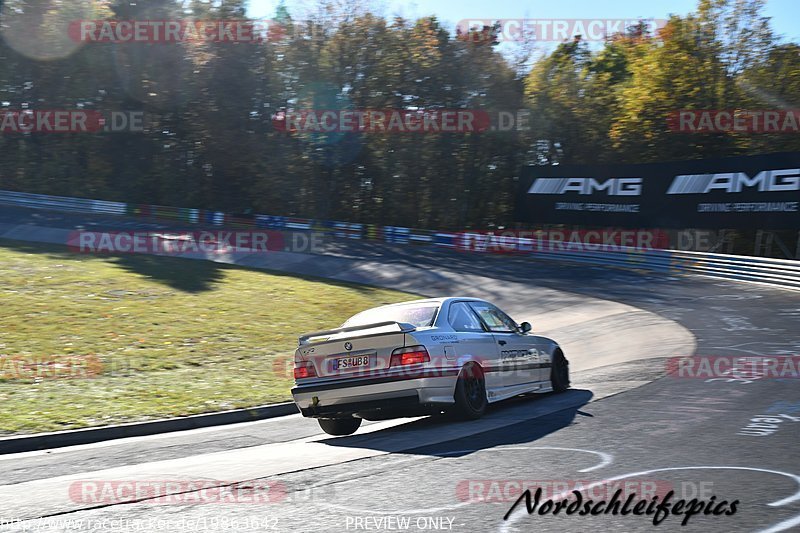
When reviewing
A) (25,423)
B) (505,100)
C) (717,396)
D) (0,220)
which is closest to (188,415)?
(25,423)

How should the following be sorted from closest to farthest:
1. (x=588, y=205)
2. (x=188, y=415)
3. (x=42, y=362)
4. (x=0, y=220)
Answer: (x=188, y=415) < (x=42, y=362) < (x=588, y=205) < (x=0, y=220)

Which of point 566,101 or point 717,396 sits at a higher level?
point 566,101

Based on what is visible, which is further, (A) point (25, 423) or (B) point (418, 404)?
(A) point (25, 423)

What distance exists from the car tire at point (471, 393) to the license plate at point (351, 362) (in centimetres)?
104

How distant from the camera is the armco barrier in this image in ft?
84.6

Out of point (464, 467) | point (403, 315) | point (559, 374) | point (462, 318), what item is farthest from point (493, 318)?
point (464, 467)

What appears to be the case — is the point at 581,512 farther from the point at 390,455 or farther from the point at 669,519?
the point at 390,455

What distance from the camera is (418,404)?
873 cm

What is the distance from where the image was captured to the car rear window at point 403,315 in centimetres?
948

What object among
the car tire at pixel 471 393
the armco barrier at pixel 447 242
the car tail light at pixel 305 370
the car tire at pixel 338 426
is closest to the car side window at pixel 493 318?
the car tire at pixel 471 393

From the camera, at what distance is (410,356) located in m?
8.77

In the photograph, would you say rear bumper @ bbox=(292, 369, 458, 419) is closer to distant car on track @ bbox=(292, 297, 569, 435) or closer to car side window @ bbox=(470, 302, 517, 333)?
distant car on track @ bbox=(292, 297, 569, 435)

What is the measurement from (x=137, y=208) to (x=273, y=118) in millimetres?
9429

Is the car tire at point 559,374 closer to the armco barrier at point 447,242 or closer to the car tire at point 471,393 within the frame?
the car tire at point 471,393
